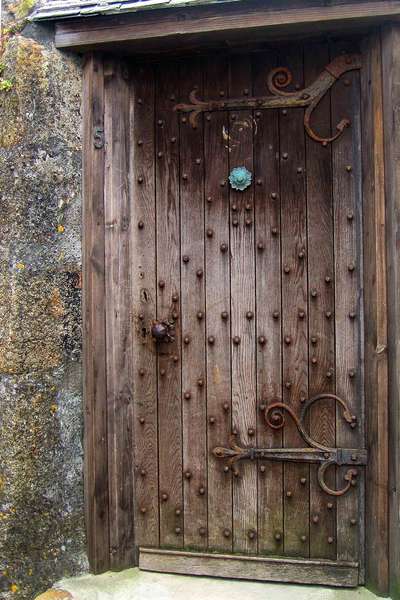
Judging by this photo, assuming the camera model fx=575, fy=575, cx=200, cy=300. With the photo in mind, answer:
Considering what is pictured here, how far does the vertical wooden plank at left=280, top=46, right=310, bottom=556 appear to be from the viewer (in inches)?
92.5

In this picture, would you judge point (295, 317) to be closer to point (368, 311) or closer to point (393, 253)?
point (368, 311)

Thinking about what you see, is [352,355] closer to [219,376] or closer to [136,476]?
[219,376]

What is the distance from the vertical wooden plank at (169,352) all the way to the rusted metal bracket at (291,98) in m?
0.12

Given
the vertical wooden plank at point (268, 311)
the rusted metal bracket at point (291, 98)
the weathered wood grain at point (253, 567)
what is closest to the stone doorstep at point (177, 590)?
the weathered wood grain at point (253, 567)

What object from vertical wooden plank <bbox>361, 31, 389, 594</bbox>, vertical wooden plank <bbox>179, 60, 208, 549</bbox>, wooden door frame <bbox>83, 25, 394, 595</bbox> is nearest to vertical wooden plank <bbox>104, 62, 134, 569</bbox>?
wooden door frame <bbox>83, 25, 394, 595</bbox>

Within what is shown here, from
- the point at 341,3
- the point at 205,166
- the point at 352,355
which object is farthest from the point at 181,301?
the point at 341,3

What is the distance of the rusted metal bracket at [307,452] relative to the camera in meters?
2.30

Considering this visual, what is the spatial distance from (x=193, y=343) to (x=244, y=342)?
0.21 meters

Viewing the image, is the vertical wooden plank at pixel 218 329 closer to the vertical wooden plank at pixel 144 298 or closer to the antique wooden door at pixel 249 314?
the antique wooden door at pixel 249 314

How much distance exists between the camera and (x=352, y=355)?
2.32 meters

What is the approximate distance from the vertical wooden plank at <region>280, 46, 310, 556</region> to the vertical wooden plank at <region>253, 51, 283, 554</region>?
3 centimetres

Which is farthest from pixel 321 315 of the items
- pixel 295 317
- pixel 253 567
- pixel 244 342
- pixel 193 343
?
pixel 253 567

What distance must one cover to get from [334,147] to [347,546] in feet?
5.30

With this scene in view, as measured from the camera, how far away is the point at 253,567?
92.8 inches
